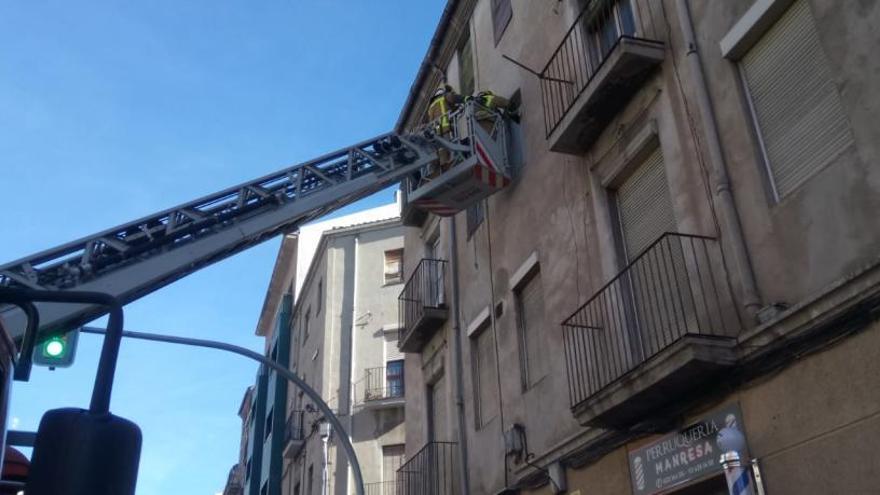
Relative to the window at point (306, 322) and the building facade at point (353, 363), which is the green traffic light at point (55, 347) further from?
the window at point (306, 322)

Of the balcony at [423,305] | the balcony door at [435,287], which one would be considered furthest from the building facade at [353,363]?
the balcony door at [435,287]

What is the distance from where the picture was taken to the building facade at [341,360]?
28125 millimetres

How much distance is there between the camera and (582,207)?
11.7 metres

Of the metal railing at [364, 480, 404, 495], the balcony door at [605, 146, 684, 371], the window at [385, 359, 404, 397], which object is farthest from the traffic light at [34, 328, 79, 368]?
the window at [385, 359, 404, 397]

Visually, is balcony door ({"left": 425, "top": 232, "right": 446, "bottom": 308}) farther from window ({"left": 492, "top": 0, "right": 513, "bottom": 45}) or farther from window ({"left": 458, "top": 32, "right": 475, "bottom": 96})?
window ({"left": 492, "top": 0, "right": 513, "bottom": 45})

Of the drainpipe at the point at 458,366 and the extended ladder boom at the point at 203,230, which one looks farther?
the drainpipe at the point at 458,366

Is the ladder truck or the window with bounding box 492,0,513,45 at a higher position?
the window with bounding box 492,0,513,45

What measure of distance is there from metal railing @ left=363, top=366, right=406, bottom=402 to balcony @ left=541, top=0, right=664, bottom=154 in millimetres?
17793

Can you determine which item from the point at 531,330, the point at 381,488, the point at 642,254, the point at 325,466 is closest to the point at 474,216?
the point at 531,330

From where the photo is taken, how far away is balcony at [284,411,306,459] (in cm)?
3247

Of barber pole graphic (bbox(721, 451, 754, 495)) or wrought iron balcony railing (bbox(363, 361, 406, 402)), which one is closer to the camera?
barber pole graphic (bbox(721, 451, 754, 495))

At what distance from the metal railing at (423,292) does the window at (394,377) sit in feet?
35.8

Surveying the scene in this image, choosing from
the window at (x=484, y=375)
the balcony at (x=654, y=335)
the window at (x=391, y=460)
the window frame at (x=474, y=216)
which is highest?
the window frame at (x=474, y=216)

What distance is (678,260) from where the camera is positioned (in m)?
9.28
